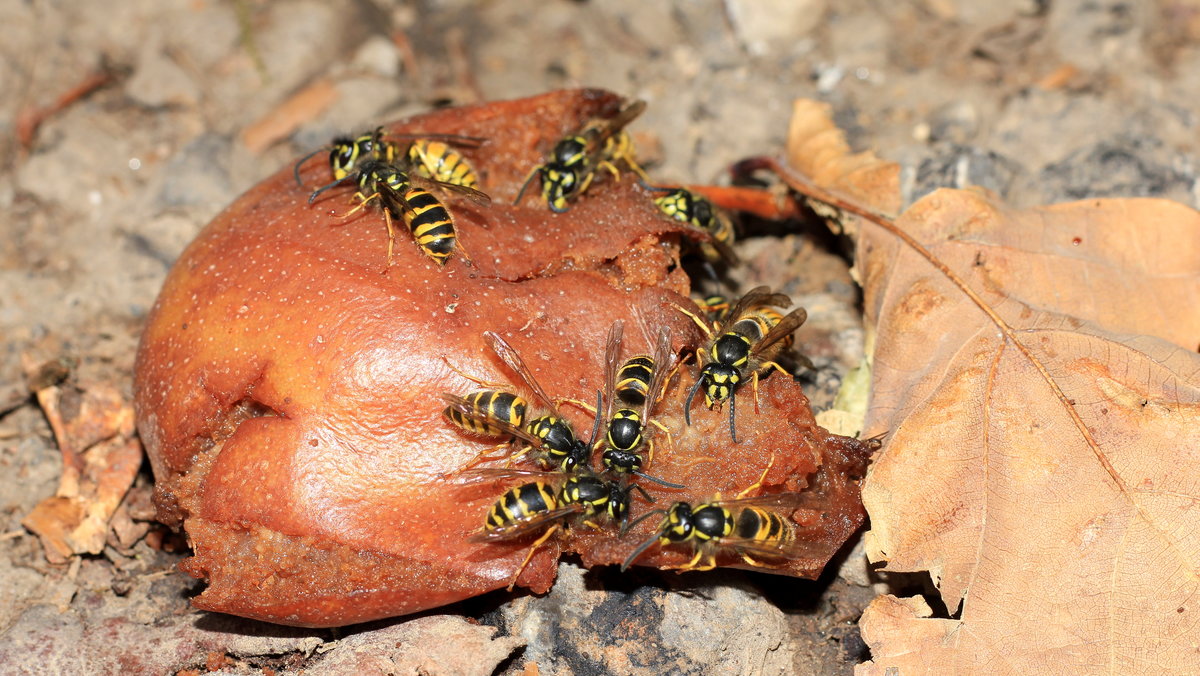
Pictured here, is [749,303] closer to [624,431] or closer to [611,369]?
[611,369]

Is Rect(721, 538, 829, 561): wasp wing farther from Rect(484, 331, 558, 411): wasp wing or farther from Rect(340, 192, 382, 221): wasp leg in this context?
Rect(340, 192, 382, 221): wasp leg

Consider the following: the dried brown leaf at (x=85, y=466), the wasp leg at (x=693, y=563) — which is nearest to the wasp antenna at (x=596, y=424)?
the wasp leg at (x=693, y=563)

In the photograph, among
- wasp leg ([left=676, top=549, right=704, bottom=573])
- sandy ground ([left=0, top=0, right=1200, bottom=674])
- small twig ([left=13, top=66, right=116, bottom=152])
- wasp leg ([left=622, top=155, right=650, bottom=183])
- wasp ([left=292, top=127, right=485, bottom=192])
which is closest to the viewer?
wasp leg ([left=676, top=549, right=704, bottom=573])

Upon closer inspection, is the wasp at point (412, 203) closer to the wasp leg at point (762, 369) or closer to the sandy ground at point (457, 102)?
the wasp leg at point (762, 369)

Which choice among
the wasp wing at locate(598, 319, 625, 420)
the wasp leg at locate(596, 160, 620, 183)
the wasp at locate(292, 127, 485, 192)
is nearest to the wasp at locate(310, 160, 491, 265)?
the wasp at locate(292, 127, 485, 192)

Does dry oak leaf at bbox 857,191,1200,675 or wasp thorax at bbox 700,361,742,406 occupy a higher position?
wasp thorax at bbox 700,361,742,406

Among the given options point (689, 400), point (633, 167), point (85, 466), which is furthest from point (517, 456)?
point (85, 466)

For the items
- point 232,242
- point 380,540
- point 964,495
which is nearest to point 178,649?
point 380,540
